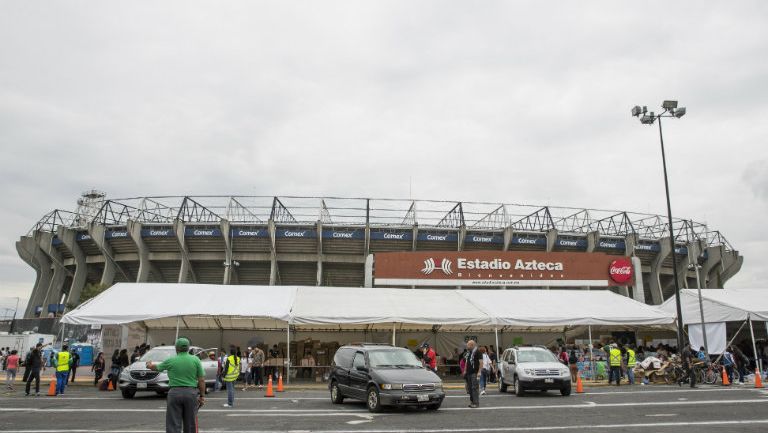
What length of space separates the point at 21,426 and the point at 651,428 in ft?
38.9

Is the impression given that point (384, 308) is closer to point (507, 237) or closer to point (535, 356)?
point (535, 356)

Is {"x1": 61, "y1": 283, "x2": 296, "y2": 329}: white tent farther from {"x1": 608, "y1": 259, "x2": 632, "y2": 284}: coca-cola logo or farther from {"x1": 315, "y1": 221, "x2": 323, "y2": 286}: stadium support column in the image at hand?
{"x1": 315, "y1": 221, "x2": 323, "y2": 286}: stadium support column

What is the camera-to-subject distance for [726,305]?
2242cm

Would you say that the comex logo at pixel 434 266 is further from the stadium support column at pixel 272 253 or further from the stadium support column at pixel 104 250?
the stadium support column at pixel 104 250

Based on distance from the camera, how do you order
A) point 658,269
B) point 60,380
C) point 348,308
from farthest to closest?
point 658,269 < point 348,308 < point 60,380

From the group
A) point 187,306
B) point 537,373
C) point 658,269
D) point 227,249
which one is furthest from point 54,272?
point 658,269

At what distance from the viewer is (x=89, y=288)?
1918 inches

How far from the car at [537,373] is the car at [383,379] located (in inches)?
179

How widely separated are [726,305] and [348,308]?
52.2ft

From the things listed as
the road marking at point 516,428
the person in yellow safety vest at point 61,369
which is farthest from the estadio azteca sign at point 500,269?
the road marking at point 516,428

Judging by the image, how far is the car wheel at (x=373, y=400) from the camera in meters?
12.0

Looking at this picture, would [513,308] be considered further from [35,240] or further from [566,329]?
[35,240]

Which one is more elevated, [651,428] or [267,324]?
[267,324]

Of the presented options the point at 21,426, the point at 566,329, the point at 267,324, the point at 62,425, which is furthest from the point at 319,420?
the point at 566,329
